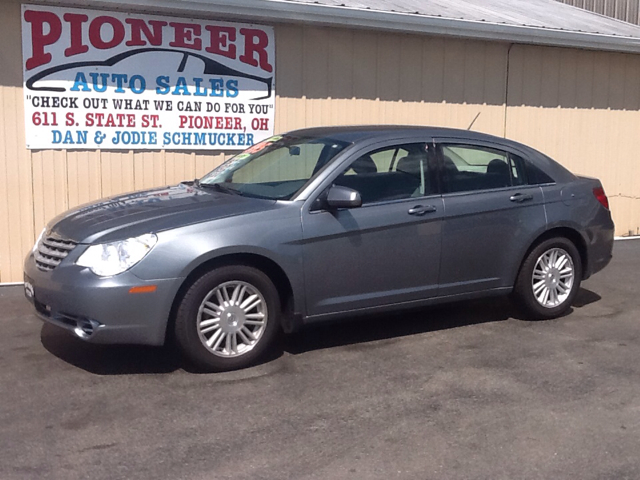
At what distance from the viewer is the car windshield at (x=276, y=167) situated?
239 inches

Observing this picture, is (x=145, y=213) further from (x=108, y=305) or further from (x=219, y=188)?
(x=219, y=188)

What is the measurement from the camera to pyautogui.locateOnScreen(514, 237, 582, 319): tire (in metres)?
6.85

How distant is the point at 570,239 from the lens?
7.13 meters

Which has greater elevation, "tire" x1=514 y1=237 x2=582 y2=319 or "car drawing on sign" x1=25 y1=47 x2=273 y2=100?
"car drawing on sign" x1=25 y1=47 x2=273 y2=100

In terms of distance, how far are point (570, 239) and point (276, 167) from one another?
8.79ft

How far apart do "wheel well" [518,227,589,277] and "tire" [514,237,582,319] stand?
0.04 metres

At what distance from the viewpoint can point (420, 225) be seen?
6.21 metres

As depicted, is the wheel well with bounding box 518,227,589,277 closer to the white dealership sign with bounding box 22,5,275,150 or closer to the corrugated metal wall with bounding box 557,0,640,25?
the white dealership sign with bounding box 22,5,275,150

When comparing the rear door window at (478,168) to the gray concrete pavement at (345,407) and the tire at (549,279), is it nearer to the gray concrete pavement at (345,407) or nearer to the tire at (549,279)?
the tire at (549,279)

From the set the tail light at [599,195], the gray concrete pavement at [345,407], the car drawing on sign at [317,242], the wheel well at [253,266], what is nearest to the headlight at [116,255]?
the car drawing on sign at [317,242]

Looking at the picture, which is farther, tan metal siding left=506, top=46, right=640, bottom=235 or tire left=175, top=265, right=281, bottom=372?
tan metal siding left=506, top=46, right=640, bottom=235

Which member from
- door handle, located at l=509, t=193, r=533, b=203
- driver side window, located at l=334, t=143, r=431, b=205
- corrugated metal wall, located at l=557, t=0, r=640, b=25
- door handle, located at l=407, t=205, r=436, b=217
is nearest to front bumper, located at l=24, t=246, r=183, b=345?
driver side window, located at l=334, t=143, r=431, b=205

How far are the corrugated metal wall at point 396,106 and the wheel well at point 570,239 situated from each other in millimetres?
3388

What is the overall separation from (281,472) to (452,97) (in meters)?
7.19
